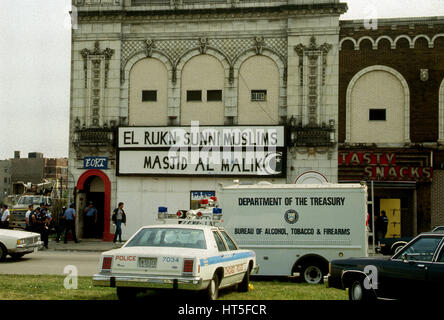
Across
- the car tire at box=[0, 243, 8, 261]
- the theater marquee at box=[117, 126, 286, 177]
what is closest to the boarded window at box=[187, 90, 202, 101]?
the theater marquee at box=[117, 126, 286, 177]

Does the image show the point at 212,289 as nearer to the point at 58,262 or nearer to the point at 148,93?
the point at 58,262

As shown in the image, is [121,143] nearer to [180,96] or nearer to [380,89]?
[180,96]

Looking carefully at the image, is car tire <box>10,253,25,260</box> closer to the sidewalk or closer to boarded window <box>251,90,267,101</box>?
the sidewalk

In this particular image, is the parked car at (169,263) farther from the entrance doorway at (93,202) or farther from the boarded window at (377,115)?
the entrance doorway at (93,202)

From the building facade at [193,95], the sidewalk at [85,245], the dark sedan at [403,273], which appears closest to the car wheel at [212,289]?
the dark sedan at [403,273]

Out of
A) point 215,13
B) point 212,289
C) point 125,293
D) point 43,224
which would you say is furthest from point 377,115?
point 125,293

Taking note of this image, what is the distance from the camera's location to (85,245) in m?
29.7

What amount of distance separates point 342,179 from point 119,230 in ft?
34.1

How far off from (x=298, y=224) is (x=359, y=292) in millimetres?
5638

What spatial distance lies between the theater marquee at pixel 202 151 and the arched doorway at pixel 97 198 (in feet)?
4.24

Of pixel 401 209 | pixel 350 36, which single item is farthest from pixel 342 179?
pixel 350 36

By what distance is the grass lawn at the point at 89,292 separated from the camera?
1170 centimetres

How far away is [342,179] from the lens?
30.0 meters

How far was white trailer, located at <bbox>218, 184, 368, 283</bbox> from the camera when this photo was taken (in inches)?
661
